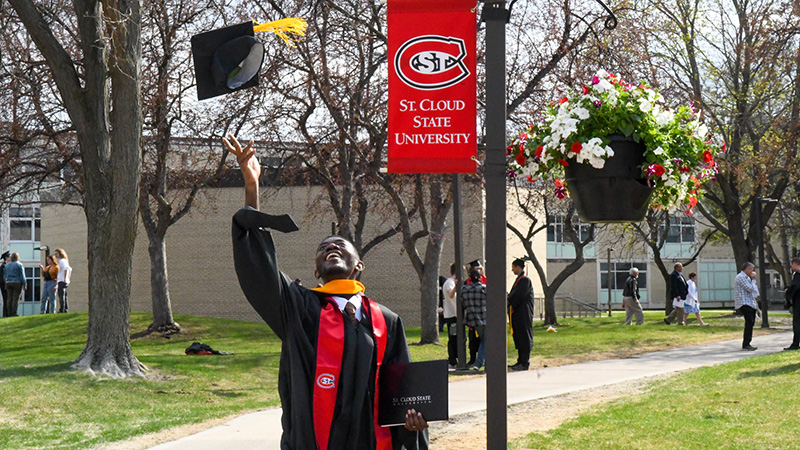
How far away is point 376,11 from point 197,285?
891 inches

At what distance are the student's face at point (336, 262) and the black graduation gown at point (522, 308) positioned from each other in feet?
34.5

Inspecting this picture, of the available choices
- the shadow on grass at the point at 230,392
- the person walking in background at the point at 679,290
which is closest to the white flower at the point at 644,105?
the shadow on grass at the point at 230,392

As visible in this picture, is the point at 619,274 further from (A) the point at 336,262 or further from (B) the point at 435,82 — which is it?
(A) the point at 336,262

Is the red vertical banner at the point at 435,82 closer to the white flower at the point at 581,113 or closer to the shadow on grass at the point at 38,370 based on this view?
the white flower at the point at 581,113

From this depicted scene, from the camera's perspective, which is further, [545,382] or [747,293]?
[747,293]

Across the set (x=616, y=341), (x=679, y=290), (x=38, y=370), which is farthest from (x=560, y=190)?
(x=679, y=290)

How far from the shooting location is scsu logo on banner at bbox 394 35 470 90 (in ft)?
17.6

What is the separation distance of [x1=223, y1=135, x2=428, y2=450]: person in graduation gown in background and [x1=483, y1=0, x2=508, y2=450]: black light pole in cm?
87

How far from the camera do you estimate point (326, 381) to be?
377 centimetres

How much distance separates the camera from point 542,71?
18.2 m

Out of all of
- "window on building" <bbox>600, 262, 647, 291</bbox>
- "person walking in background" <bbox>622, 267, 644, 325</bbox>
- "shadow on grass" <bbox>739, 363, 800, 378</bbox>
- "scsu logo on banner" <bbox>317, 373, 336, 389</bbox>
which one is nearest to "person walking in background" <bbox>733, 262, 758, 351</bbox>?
"shadow on grass" <bbox>739, 363, 800, 378</bbox>

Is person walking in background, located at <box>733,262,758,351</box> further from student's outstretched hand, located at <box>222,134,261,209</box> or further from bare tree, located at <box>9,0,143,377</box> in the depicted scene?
student's outstretched hand, located at <box>222,134,261,209</box>

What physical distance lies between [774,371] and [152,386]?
8894mm

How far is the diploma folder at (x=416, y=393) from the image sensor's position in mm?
3859
